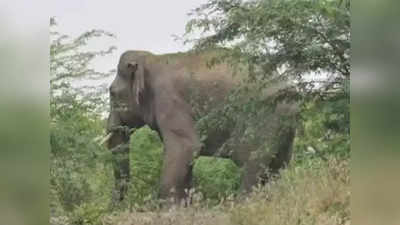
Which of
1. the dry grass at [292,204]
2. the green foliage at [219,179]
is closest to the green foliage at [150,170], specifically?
the green foliage at [219,179]

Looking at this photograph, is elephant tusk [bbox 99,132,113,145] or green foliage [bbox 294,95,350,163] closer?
green foliage [bbox 294,95,350,163]

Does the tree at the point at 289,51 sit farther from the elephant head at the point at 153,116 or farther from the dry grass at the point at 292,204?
the elephant head at the point at 153,116

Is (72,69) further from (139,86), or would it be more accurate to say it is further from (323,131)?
(323,131)

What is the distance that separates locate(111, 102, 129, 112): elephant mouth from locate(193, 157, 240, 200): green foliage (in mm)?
579

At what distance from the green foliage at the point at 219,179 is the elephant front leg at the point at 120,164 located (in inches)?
16.7

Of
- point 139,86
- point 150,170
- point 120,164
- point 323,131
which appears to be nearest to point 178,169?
point 150,170

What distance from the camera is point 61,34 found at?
3.65m

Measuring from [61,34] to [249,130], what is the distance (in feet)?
3.91

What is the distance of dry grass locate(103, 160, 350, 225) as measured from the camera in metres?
3.21

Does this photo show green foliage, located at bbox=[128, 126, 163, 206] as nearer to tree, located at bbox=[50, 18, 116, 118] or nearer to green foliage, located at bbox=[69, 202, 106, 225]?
green foliage, located at bbox=[69, 202, 106, 225]

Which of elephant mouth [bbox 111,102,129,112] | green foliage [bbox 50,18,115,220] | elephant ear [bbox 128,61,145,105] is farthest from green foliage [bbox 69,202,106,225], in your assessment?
elephant ear [bbox 128,61,145,105]

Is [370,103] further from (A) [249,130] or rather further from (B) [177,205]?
(B) [177,205]

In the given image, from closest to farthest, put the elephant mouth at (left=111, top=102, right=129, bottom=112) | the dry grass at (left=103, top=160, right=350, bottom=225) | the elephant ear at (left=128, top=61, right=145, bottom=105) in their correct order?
1. the dry grass at (left=103, top=160, right=350, bottom=225)
2. the elephant mouth at (left=111, top=102, right=129, bottom=112)
3. the elephant ear at (left=128, top=61, right=145, bottom=105)

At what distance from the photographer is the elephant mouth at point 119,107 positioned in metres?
3.71
